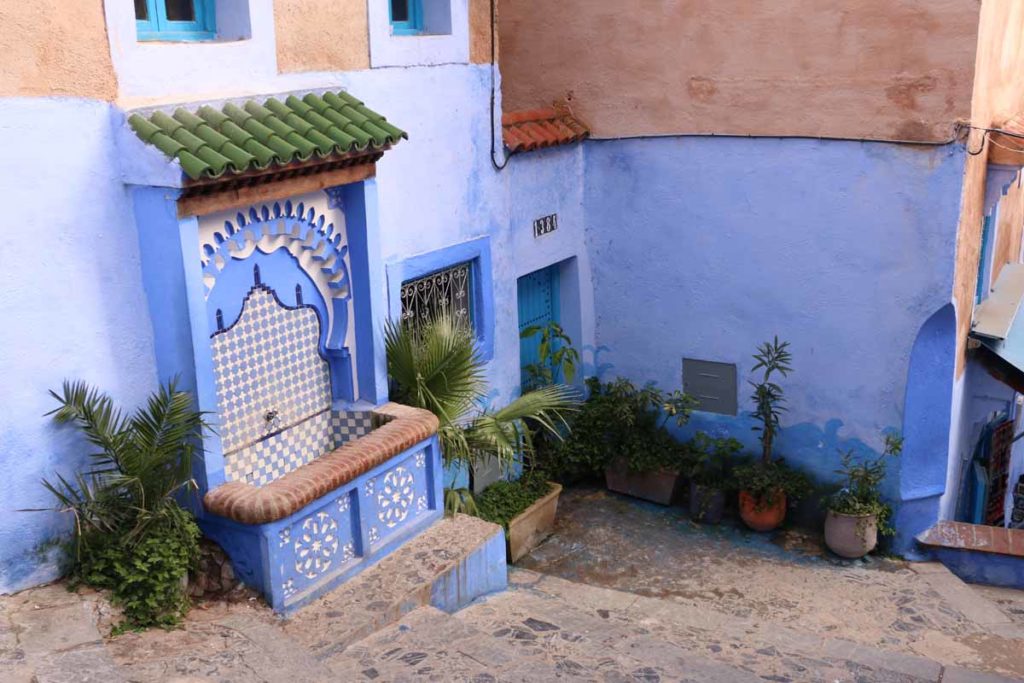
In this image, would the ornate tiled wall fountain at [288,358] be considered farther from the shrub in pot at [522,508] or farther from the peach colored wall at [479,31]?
the peach colored wall at [479,31]

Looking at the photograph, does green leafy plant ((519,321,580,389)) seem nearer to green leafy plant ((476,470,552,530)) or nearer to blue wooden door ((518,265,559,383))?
blue wooden door ((518,265,559,383))

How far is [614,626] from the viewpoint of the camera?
720 centimetres

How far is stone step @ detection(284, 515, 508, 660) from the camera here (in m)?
6.11

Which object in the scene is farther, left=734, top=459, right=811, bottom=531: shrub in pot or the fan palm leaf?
left=734, top=459, right=811, bottom=531: shrub in pot

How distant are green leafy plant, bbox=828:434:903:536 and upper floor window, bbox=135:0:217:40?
6.23 m

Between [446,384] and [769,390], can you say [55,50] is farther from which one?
[769,390]

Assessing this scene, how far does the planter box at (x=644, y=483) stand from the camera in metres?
9.98

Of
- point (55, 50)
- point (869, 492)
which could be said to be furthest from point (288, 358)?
point (869, 492)

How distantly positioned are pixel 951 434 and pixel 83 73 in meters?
7.65

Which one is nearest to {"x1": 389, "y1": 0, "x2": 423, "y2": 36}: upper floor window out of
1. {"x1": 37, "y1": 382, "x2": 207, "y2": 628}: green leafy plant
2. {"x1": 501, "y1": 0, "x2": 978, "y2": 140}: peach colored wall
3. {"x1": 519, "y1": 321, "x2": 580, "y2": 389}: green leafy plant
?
{"x1": 501, "y1": 0, "x2": 978, "y2": 140}: peach colored wall

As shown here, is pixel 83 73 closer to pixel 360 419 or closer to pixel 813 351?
pixel 360 419

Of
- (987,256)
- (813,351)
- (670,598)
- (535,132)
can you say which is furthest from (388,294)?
(987,256)

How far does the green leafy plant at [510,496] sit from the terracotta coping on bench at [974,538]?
3343 millimetres

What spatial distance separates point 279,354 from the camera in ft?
22.1
